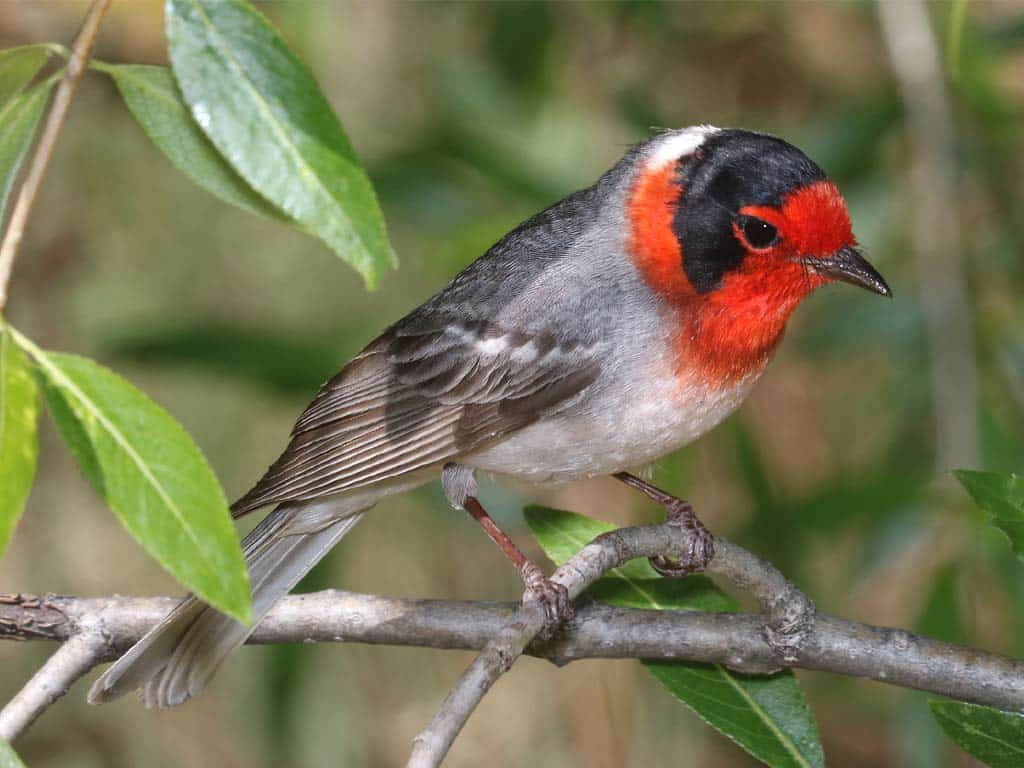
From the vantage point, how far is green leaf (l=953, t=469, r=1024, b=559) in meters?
2.18

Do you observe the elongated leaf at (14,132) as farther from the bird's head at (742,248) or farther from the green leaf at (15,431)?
the bird's head at (742,248)

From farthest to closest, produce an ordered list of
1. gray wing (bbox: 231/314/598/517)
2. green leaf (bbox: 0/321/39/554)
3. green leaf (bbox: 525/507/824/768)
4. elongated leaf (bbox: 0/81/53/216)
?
gray wing (bbox: 231/314/598/517), green leaf (bbox: 525/507/824/768), elongated leaf (bbox: 0/81/53/216), green leaf (bbox: 0/321/39/554)

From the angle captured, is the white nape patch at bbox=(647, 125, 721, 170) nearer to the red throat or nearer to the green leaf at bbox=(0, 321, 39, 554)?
the red throat

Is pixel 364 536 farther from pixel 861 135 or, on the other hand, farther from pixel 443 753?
pixel 443 753

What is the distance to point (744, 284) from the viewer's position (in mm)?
3336

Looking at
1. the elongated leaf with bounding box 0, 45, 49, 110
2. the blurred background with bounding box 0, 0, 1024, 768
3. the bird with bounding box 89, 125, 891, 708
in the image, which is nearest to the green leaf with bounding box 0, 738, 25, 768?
the elongated leaf with bounding box 0, 45, 49, 110

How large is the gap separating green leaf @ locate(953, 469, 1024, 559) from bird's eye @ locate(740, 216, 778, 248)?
3.93 ft

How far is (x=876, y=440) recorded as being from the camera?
674cm

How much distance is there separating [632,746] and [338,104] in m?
3.45

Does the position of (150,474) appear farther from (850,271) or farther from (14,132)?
(850,271)

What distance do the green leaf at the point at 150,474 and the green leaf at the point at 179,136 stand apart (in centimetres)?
41

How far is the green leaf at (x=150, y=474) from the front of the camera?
67.0 inches

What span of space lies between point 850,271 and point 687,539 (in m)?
0.81

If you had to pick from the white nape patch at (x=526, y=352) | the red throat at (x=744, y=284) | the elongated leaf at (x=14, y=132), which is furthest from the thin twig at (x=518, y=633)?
the elongated leaf at (x=14, y=132)
